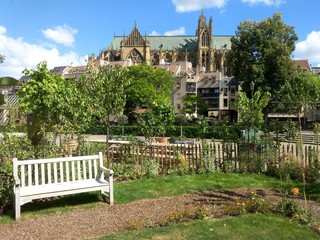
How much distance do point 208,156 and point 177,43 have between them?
4203 inches

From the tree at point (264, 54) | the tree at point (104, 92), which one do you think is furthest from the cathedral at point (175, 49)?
the tree at point (104, 92)

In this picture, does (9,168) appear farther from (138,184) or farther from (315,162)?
(315,162)

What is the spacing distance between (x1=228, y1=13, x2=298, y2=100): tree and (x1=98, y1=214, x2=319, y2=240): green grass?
118 ft

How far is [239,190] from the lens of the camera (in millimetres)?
8797

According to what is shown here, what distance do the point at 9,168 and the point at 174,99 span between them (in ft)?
220

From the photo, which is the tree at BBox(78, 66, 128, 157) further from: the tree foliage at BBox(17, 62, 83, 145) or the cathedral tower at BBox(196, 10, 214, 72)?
the cathedral tower at BBox(196, 10, 214, 72)

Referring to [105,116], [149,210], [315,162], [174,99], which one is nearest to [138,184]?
[149,210]

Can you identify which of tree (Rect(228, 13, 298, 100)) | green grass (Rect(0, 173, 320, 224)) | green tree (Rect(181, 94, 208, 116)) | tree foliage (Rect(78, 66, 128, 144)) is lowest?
green grass (Rect(0, 173, 320, 224))

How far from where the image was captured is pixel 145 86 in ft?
180

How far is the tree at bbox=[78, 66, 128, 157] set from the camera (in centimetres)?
1132

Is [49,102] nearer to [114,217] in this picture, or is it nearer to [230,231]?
[114,217]

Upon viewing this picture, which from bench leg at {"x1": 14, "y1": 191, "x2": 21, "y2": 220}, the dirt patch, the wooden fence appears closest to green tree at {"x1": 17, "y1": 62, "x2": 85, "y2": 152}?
the wooden fence

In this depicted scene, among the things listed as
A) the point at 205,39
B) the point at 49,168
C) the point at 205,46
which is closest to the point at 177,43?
the point at 205,39

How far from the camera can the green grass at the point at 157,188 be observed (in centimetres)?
716
